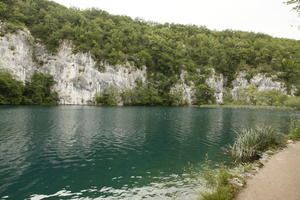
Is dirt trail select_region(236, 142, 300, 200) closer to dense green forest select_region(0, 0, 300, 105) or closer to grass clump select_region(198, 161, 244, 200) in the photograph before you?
grass clump select_region(198, 161, 244, 200)

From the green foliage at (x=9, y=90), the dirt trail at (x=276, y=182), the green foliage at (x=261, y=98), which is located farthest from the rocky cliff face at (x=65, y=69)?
the dirt trail at (x=276, y=182)

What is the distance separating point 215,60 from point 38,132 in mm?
133928

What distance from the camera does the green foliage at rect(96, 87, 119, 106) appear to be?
9231cm

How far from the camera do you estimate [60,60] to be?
96750 mm

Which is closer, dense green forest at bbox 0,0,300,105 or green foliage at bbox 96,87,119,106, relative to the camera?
green foliage at bbox 96,87,119,106

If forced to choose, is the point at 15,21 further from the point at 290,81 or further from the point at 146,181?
the point at 290,81

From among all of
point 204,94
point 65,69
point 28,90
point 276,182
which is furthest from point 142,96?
point 276,182

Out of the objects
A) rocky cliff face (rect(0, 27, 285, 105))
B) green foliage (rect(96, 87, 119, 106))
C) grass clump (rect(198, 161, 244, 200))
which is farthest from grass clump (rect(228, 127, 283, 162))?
rocky cliff face (rect(0, 27, 285, 105))

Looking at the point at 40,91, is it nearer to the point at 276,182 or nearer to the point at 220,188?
the point at 220,188

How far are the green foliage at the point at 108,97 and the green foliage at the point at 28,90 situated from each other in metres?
19.7

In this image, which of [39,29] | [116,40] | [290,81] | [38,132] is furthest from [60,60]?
[290,81]

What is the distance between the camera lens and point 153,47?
415 feet

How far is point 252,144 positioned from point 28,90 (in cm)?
9236

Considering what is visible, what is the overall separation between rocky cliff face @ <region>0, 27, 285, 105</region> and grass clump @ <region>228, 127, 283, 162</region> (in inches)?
3290
